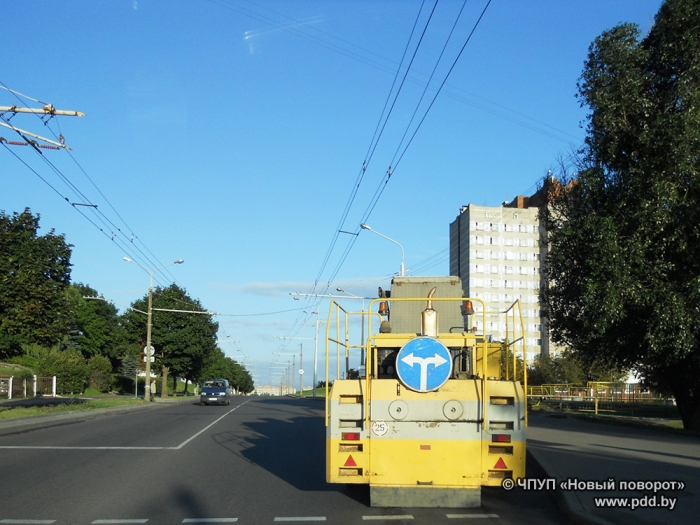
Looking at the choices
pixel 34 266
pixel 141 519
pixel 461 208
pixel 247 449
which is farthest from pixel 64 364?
pixel 461 208

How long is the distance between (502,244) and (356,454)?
9248 cm

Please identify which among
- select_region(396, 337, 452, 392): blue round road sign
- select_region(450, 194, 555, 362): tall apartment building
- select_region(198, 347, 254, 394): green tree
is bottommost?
select_region(198, 347, 254, 394): green tree

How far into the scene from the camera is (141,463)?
42.6 feet

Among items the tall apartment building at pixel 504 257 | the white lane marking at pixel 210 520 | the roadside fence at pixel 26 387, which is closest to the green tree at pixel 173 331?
the roadside fence at pixel 26 387

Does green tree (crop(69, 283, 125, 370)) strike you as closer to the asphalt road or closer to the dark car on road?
the dark car on road

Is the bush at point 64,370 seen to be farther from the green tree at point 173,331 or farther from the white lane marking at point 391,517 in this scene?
the white lane marking at point 391,517

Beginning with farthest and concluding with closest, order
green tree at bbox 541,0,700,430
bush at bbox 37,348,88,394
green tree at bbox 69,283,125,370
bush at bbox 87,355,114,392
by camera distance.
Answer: green tree at bbox 69,283,125,370
bush at bbox 87,355,114,392
bush at bbox 37,348,88,394
green tree at bbox 541,0,700,430

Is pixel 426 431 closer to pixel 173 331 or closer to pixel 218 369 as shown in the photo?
pixel 173 331

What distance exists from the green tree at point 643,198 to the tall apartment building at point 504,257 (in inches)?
2955

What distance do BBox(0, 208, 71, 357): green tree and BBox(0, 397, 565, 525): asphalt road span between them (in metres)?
8.82

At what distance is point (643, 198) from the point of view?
1902cm

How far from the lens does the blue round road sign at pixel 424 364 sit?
8.05 meters

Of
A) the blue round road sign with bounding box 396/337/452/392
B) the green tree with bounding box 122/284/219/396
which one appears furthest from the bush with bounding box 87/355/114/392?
the blue round road sign with bounding box 396/337/452/392

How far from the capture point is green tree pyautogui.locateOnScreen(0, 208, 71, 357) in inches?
1000
